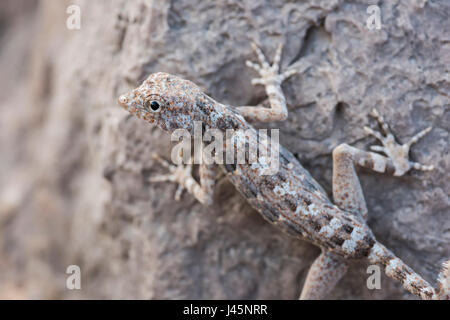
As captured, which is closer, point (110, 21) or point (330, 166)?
point (330, 166)

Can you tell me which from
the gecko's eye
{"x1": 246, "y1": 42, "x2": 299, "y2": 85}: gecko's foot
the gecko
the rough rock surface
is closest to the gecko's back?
the gecko

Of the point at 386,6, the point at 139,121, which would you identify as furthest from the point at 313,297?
the point at 386,6

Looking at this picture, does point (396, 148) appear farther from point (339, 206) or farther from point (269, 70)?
point (269, 70)

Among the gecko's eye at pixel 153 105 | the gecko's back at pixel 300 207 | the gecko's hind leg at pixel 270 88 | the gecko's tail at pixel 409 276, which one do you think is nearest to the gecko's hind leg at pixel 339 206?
the gecko's back at pixel 300 207

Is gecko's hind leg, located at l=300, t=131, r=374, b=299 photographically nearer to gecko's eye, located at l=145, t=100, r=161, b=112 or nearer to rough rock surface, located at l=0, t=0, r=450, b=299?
rough rock surface, located at l=0, t=0, r=450, b=299
